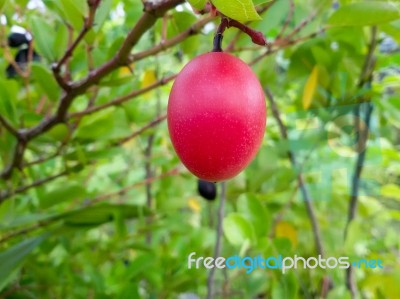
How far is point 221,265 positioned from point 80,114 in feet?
1.25

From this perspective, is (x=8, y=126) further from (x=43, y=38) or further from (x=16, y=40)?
(x=16, y=40)

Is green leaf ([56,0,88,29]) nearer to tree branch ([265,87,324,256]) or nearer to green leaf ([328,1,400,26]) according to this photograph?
green leaf ([328,1,400,26])

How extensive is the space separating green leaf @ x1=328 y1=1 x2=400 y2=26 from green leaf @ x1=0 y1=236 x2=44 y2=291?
23.6 inches

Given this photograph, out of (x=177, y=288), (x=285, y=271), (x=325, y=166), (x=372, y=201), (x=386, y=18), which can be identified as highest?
(x=386, y=18)

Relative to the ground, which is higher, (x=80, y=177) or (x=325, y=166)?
(x=80, y=177)

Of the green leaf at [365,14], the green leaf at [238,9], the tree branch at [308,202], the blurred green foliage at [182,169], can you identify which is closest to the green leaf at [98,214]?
the blurred green foliage at [182,169]

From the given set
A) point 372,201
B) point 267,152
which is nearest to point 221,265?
point 267,152

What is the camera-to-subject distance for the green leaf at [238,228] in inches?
32.4

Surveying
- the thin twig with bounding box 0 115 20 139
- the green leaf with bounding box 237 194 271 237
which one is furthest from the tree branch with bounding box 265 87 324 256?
the thin twig with bounding box 0 115 20 139

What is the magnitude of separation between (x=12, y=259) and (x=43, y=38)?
0.36 metres

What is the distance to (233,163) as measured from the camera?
1.27 ft

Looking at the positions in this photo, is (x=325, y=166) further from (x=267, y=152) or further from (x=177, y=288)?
(x=177, y=288)

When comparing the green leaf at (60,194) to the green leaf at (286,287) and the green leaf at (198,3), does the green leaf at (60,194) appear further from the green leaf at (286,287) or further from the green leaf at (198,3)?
the green leaf at (198,3)

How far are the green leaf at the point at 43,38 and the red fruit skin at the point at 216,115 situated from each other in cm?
37
